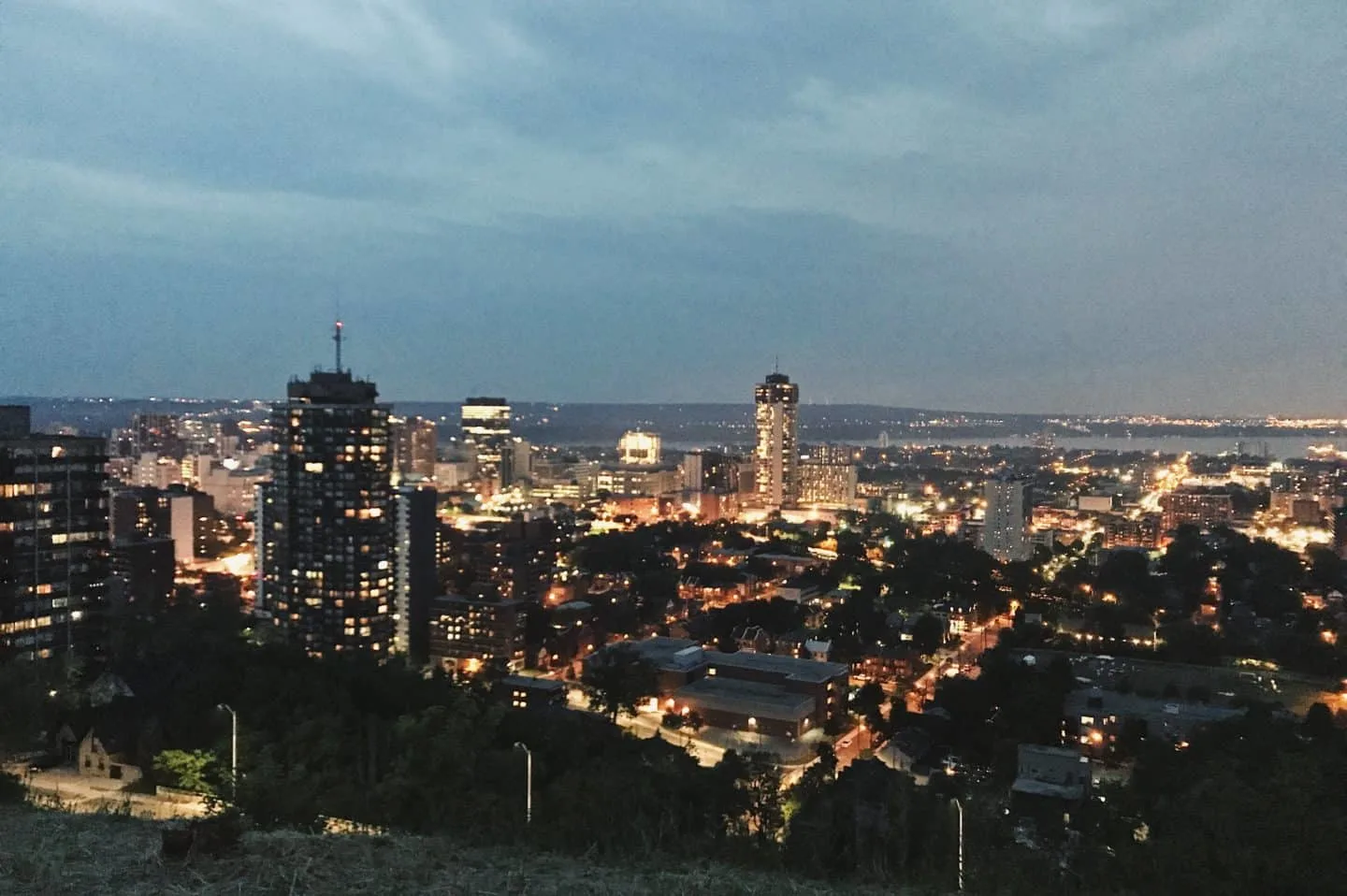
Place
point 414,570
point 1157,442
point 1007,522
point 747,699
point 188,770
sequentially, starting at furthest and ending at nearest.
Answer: point 1157,442 < point 1007,522 < point 414,570 < point 747,699 < point 188,770

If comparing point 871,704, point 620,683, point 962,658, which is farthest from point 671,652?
point 962,658

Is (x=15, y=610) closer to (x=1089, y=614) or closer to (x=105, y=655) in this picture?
(x=105, y=655)

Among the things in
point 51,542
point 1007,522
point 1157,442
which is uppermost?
point 1157,442

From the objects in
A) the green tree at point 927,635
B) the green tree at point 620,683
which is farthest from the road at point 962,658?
the green tree at point 620,683

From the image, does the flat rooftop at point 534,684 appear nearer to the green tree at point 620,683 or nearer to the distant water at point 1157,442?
the green tree at point 620,683

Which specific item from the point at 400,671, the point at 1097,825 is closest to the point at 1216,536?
the point at 1097,825

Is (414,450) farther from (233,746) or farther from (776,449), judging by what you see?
(233,746)
